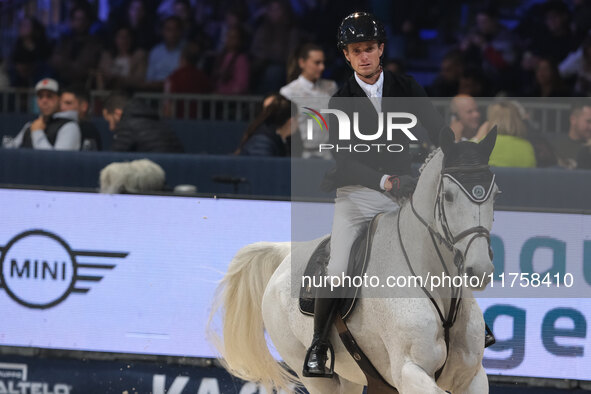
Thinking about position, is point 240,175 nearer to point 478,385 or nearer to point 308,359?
point 308,359

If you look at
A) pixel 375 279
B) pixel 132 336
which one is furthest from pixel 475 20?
pixel 375 279

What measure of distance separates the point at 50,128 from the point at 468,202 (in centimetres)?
574

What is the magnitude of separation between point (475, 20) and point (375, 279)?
827 cm

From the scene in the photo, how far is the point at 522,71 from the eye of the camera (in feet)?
37.5

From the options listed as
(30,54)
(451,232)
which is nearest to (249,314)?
(451,232)

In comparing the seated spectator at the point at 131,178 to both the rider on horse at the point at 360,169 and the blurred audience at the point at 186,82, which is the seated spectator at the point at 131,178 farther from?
the blurred audience at the point at 186,82

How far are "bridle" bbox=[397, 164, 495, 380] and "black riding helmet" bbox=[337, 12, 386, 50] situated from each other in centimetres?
80

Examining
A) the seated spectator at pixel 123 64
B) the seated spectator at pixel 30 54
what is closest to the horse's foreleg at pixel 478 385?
the seated spectator at pixel 123 64

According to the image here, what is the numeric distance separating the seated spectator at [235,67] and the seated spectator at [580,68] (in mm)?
3536

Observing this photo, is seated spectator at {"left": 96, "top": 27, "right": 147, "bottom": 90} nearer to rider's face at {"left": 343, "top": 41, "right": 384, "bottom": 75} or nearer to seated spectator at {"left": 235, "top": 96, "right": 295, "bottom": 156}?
seated spectator at {"left": 235, "top": 96, "right": 295, "bottom": 156}

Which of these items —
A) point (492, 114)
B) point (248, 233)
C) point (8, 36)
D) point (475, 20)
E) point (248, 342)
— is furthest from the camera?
point (8, 36)

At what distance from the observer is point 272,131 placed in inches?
331

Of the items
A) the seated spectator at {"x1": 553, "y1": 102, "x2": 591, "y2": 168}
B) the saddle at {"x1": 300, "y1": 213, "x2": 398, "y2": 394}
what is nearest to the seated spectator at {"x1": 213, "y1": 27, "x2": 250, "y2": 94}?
the seated spectator at {"x1": 553, "y1": 102, "x2": 591, "y2": 168}

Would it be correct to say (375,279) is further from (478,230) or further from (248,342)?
(248,342)
